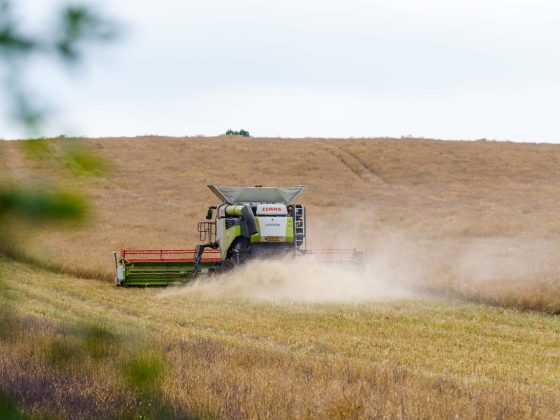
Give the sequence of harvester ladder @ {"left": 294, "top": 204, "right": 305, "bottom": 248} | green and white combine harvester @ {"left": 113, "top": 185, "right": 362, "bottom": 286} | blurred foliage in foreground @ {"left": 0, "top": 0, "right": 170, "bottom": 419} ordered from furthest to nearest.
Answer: harvester ladder @ {"left": 294, "top": 204, "right": 305, "bottom": 248} → green and white combine harvester @ {"left": 113, "top": 185, "right": 362, "bottom": 286} → blurred foliage in foreground @ {"left": 0, "top": 0, "right": 170, "bottom": 419}

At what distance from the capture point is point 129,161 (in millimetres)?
44938

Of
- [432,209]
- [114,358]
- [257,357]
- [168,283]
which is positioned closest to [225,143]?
[432,209]

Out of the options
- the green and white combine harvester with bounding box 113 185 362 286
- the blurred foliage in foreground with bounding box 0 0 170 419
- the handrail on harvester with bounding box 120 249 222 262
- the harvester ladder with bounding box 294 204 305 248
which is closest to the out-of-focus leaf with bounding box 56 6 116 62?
the blurred foliage in foreground with bounding box 0 0 170 419

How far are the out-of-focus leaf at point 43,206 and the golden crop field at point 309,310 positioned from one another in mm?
42

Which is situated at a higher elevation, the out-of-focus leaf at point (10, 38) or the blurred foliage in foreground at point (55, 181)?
the out-of-focus leaf at point (10, 38)

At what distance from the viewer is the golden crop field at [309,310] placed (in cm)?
245

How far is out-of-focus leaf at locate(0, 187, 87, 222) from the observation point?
176 centimetres

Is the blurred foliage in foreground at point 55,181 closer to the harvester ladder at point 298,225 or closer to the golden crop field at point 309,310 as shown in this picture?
the golden crop field at point 309,310

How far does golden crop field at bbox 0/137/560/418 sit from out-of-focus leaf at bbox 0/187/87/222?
4 cm

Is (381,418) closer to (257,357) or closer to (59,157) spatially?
(257,357)

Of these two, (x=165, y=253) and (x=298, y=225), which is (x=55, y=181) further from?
(x=165, y=253)

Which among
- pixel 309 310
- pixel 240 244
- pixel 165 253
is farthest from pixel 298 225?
pixel 309 310

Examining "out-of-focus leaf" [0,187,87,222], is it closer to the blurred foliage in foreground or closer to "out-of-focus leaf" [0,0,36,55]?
the blurred foliage in foreground

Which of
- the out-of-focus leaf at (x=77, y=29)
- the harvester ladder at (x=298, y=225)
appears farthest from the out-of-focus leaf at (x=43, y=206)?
the harvester ladder at (x=298, y=225)
